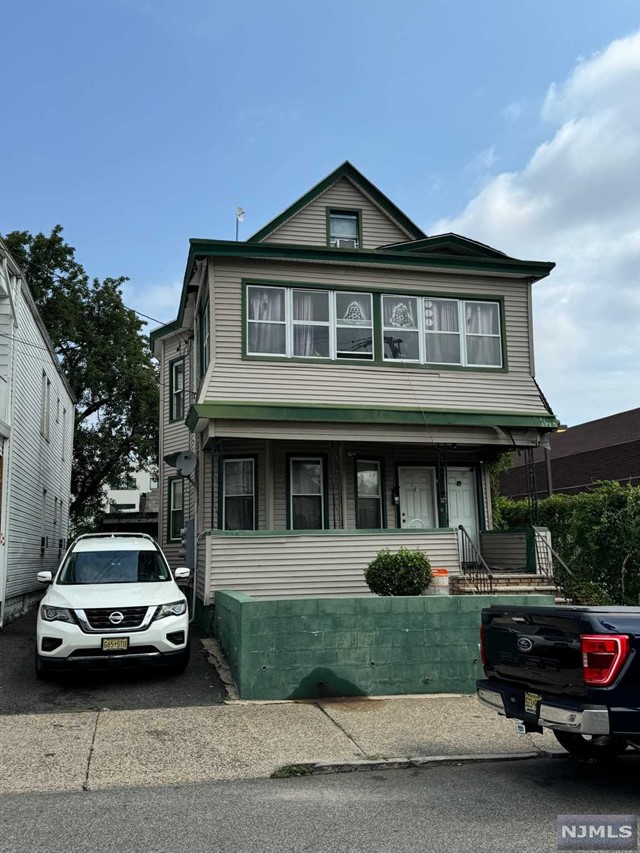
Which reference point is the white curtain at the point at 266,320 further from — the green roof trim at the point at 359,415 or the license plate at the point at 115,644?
the license plate at the point at 115,644

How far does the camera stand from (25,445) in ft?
54.9

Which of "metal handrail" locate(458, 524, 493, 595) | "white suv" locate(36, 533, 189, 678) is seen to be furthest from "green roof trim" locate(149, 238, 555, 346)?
"white suv" locate(36, 533, 189, 678)

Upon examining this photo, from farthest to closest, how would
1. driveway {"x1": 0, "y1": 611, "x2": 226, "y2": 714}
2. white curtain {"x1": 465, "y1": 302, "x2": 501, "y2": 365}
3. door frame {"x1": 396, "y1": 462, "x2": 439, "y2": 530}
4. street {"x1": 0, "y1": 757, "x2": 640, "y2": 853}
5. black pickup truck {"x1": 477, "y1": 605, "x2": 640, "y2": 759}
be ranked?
door frame {"x1": 396, "y1": 462, "x2": 439, "y2": 530}, white curtain {"x1": 465, "y1": 302, "x2": 501, "y2": 365}, driveway {"x1": 0, "y1": 611, "x2": 226, "y2": 714}, black pickup truck {"x1": 477, "y1": 605, "x2": 640, "y2": 759}, street {"x1": 0, "y1": 757, "x2": 640, "y2": 853}

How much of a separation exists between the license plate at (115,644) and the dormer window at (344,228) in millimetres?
11092

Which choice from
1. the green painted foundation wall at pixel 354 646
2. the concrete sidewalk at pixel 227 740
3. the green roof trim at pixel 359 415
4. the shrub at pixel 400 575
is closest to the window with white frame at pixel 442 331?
the green roof trim at pixel 359 415

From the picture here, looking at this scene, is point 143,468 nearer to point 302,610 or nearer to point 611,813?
point 302,610

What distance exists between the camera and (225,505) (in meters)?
15.2

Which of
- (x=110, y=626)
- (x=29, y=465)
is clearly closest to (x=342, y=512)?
(x=110, y=626)

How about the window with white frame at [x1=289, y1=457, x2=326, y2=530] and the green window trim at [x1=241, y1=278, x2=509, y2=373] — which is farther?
the window with white frame at [x1=289, y1=457, x2=326, y2=530]

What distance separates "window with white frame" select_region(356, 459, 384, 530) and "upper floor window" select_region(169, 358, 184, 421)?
5.93 metres

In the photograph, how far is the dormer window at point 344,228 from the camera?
1766 centimetres

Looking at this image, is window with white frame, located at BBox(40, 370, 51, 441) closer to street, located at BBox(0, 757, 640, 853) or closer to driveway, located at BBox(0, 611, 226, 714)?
driveway, located at BBox(0, 611, 226, 714)

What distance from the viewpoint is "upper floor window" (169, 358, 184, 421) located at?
19.7 m

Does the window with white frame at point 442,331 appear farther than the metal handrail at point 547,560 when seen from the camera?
Yes
